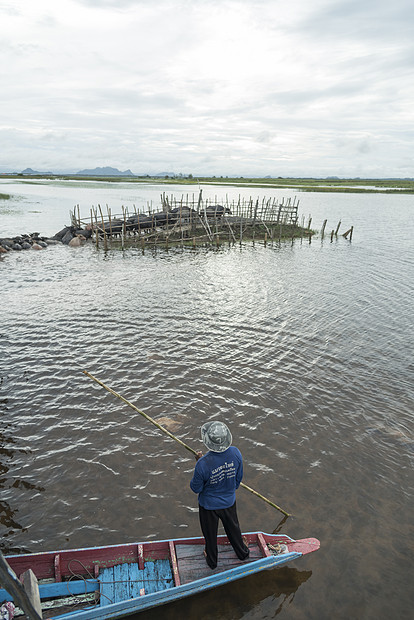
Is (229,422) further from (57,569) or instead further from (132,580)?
(57,569)

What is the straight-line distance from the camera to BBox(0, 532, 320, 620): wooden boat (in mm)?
5117

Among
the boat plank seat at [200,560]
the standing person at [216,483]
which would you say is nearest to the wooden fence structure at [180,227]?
the boat plank seat at [200,560]

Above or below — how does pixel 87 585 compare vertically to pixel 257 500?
above

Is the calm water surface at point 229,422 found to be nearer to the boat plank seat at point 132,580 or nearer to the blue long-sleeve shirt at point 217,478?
the boat plank seat at point 132,580

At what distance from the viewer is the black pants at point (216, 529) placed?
5.42m

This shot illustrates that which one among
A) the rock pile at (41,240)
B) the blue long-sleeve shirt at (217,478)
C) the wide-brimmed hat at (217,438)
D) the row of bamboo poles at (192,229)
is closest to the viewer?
the wide-brimmed hat at (217,438)

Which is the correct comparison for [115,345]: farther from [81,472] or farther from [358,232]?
[358,232]

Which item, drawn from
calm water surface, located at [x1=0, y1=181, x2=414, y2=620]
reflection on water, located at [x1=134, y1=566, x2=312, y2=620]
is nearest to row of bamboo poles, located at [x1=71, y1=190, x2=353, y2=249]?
calm water surface, located at [x1=0, y1=181, x2=414, y2=620]

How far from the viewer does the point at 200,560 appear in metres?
5.75

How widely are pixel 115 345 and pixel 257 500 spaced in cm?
805

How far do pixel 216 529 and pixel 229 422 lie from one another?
14.1ft

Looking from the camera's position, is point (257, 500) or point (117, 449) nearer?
point (257, 500)

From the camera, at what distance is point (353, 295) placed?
65.9 feet

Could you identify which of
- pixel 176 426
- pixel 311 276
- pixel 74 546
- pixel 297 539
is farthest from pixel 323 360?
pixel 311 276
